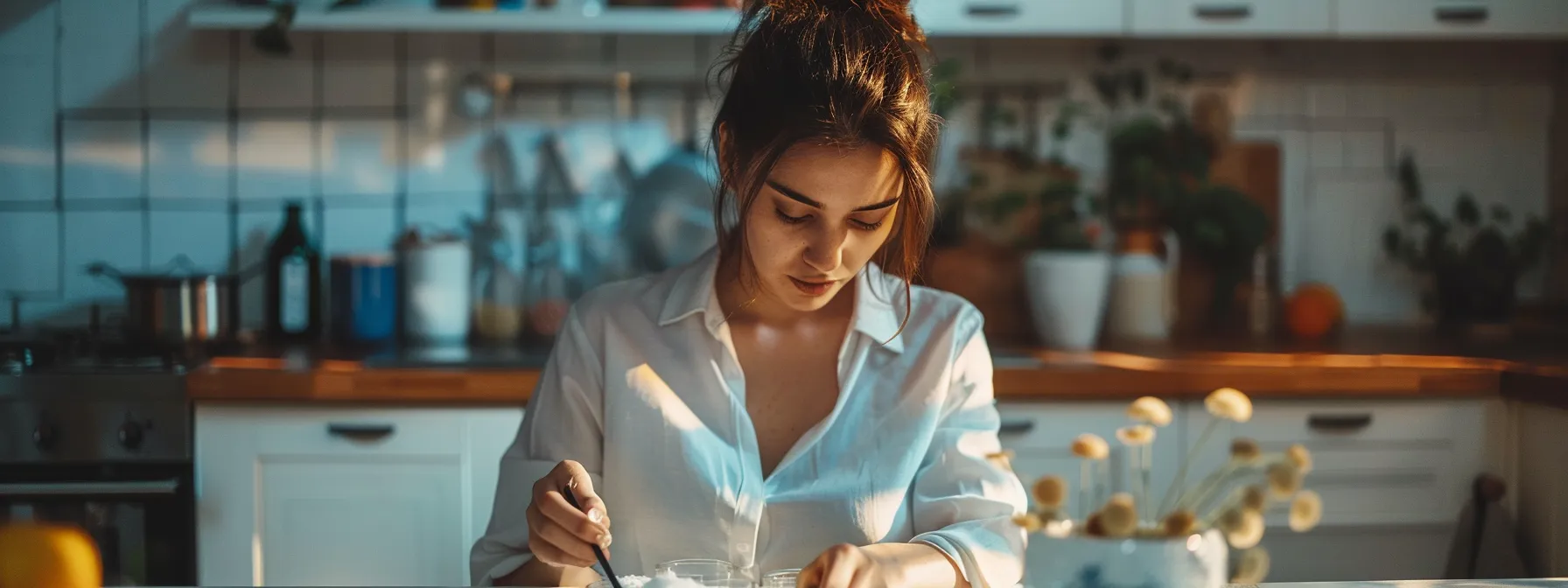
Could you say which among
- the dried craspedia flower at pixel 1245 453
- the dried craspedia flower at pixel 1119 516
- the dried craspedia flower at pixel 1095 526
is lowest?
the dried craspedia flower at pixel 1095 526

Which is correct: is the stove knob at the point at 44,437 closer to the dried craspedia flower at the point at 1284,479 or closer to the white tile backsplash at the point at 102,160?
the white tile backsplash at the point at 102,160

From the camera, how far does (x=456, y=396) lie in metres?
2.29

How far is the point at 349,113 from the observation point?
2877 millimetres

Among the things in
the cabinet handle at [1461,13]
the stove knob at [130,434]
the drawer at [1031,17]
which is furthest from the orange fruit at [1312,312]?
the stove knob at [130,434]

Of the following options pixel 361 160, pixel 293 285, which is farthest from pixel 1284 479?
pixel 361 160

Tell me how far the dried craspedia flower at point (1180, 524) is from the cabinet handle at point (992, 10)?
1.94 meters

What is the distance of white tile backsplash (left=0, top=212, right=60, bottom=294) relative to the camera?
284 cm

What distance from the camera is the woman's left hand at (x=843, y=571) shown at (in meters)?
1.03

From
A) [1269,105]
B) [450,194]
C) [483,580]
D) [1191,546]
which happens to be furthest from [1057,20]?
[1191,546]

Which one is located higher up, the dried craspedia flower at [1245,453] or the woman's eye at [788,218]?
the woman's eye at [788,218]

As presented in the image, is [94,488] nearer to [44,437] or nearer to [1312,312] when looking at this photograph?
[44,437]

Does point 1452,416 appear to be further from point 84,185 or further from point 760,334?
point 84,185

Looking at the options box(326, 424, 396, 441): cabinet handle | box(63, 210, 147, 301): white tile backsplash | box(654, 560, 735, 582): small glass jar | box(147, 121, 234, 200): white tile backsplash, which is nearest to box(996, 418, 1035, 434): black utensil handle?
box(326, 424, 396, 441): cabinet handle

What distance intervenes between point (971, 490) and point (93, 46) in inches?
91.4
